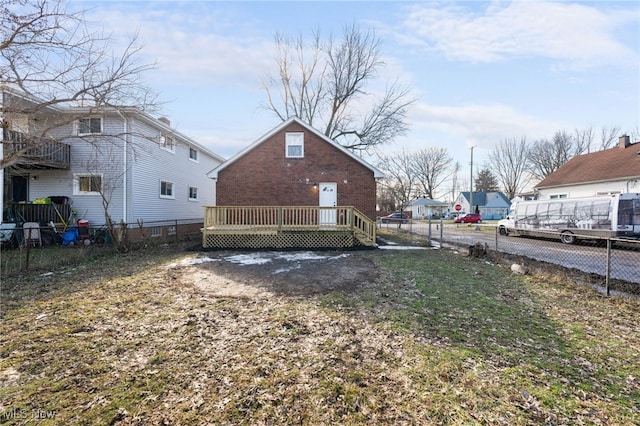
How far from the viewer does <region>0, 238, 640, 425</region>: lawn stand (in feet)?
8.14

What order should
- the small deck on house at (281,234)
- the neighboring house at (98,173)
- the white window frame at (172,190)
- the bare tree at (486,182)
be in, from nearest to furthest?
the small deck on house at (281,234), the neighboring house at (98,173), the white window frame at (172,190), the bare tree at (486,182)

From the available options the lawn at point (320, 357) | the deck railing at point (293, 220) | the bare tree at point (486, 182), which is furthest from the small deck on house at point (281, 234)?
the bare tree at point (486, 182)

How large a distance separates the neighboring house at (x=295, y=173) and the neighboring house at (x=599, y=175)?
48.6 ft

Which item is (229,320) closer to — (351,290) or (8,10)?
(351,290)

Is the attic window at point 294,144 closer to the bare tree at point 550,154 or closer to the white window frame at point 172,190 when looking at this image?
the white window frame at point 172,190

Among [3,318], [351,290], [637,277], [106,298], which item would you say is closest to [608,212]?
[637,277]

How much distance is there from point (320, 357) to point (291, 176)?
12.6 metres

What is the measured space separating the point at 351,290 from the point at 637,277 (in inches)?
276

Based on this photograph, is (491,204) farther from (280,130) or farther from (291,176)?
(280,130)

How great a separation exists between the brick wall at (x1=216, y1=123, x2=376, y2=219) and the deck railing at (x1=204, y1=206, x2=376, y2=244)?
1.17 m

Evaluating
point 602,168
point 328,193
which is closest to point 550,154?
point 602,168

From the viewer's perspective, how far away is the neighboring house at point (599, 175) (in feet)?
56.6

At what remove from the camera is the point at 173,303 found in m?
5.22

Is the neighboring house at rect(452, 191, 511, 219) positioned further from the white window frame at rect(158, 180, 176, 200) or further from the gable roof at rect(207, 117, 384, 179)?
the white window frame at rect(158, 180, 176, 200)
